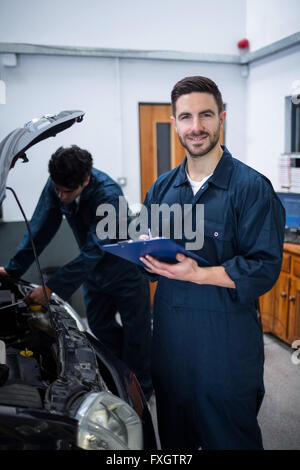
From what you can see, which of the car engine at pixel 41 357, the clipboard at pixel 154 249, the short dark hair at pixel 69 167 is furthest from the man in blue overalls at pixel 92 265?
the clipboard at pixel 154 249

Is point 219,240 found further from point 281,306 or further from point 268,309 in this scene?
point 268,309

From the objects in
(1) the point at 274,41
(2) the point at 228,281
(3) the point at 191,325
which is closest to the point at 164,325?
(3) the point at 191,325

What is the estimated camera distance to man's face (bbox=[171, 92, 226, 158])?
1.25 metres

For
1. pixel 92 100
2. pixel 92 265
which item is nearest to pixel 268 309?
pixel 92 265

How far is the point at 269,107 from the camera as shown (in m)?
3.42

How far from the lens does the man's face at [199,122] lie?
1254mm

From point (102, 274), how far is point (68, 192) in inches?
20.8

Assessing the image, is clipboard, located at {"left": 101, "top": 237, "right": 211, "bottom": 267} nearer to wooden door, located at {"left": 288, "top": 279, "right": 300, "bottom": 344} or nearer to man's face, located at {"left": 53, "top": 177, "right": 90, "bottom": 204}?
man's face, located at {"left": 53, "top": 177, "right": 90, "bottom": 204}

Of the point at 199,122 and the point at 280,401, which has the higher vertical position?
the point at 199,122

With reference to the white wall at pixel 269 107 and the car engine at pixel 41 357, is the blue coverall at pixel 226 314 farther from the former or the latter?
the white wall at pixel 269 107

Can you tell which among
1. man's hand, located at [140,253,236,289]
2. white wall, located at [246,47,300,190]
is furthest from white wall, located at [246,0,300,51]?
man's hand, located at [140,253,236,289]

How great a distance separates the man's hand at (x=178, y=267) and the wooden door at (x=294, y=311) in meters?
1.77

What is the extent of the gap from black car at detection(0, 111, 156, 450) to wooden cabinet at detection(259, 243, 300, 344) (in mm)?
1681
